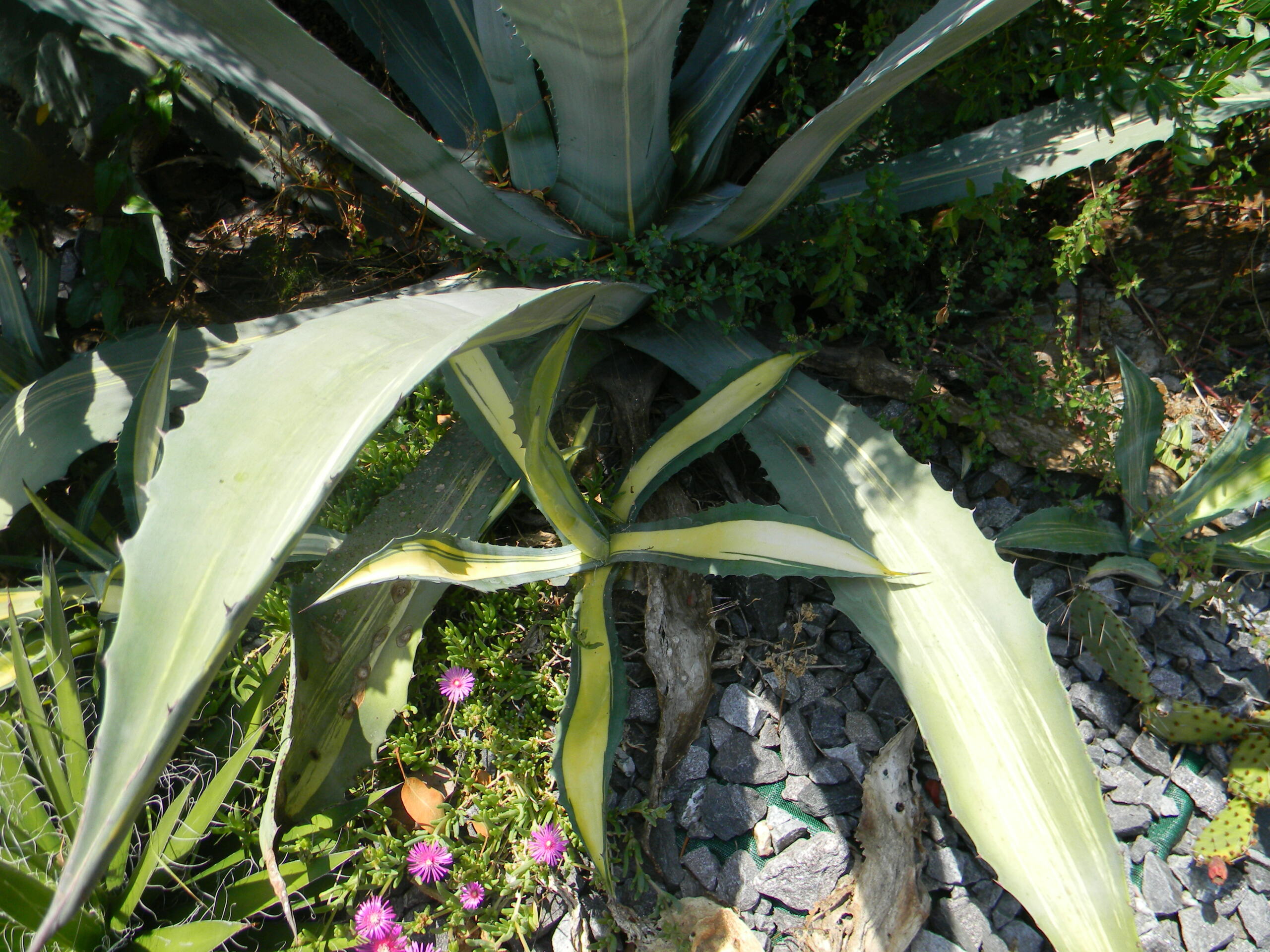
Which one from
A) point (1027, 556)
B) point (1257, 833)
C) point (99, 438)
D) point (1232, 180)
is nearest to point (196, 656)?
point (99, 438)

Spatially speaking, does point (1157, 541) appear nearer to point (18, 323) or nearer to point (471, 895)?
point (471, 895)

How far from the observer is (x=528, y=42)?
1132mm

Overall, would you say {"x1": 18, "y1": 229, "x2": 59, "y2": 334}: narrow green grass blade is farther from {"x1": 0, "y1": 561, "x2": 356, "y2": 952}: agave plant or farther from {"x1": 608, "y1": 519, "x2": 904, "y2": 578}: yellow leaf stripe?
{"x1": 608, "y1": 519, "x2": 904, "y2": 578}: yellow leaf stripe

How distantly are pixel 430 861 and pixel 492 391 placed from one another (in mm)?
802

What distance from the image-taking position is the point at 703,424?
4.30ft

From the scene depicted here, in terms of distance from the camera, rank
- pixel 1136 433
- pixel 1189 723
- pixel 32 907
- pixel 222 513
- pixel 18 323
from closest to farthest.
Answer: pixel 222 513 < pixel 32 907 < pixel 1189 723 < pixel 1136 433 < pixel 18 323

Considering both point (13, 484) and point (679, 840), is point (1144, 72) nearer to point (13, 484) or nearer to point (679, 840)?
point (679, 840)

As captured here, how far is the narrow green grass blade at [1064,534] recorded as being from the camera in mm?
1381

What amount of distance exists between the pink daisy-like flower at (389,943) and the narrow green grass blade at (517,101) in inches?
55.7

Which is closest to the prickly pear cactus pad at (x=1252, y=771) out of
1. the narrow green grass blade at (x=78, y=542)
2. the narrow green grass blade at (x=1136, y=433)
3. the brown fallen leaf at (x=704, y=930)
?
the narrow green grass blade at (x=1136, y=433)

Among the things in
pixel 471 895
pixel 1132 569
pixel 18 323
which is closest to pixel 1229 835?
pixel 1132 569

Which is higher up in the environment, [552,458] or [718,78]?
[718,78]

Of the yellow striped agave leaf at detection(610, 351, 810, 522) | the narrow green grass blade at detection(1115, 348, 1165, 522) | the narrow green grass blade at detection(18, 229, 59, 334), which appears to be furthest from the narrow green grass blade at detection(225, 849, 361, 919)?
the narrow green grass blade at detection(1115, 348, 1165, 522)

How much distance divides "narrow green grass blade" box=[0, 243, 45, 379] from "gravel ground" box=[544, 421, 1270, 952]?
1441mm
